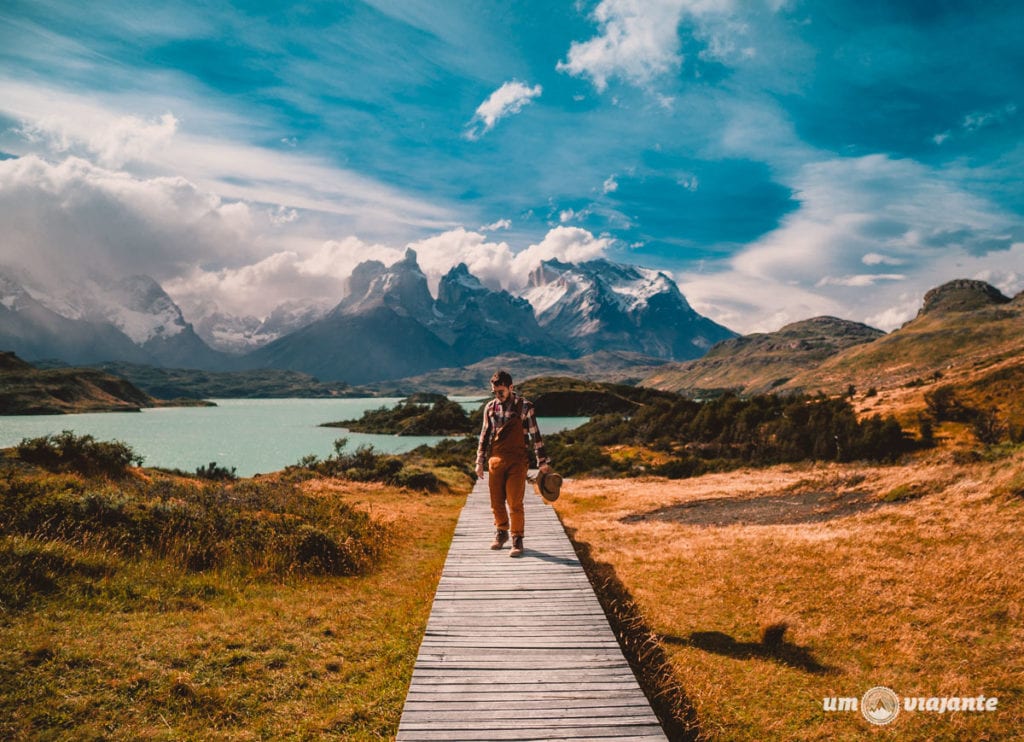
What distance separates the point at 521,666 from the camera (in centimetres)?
696

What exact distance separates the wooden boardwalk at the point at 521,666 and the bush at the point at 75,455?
1893 centimetres

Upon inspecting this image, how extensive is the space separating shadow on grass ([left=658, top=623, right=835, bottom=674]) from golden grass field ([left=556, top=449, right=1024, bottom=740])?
0.03m

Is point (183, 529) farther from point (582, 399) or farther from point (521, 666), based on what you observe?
point (582, 399)

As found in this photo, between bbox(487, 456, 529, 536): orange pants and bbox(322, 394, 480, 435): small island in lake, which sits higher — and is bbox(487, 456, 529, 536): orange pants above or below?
above

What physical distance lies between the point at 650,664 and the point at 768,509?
54.9ft

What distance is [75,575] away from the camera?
938 centimetres

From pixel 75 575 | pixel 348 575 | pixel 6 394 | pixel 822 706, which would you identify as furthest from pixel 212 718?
pixel 6 394

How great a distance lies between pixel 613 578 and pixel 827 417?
53.8 meters

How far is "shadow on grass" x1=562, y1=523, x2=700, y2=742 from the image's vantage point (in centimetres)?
715

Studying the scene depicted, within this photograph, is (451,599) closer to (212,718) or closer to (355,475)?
(212,718)

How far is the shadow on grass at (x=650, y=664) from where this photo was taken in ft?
23.5

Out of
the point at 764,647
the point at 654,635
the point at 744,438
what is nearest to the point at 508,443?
the point at 654,635

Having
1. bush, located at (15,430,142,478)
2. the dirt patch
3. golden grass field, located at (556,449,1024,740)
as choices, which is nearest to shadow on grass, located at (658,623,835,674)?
golden grass field, located at (556,449,1024,740)

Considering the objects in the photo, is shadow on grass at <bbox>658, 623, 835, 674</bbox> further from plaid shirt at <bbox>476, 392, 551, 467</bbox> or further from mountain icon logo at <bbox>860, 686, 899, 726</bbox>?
plaid shirt at <bbox>476, 392, 551, 467</bbox>
